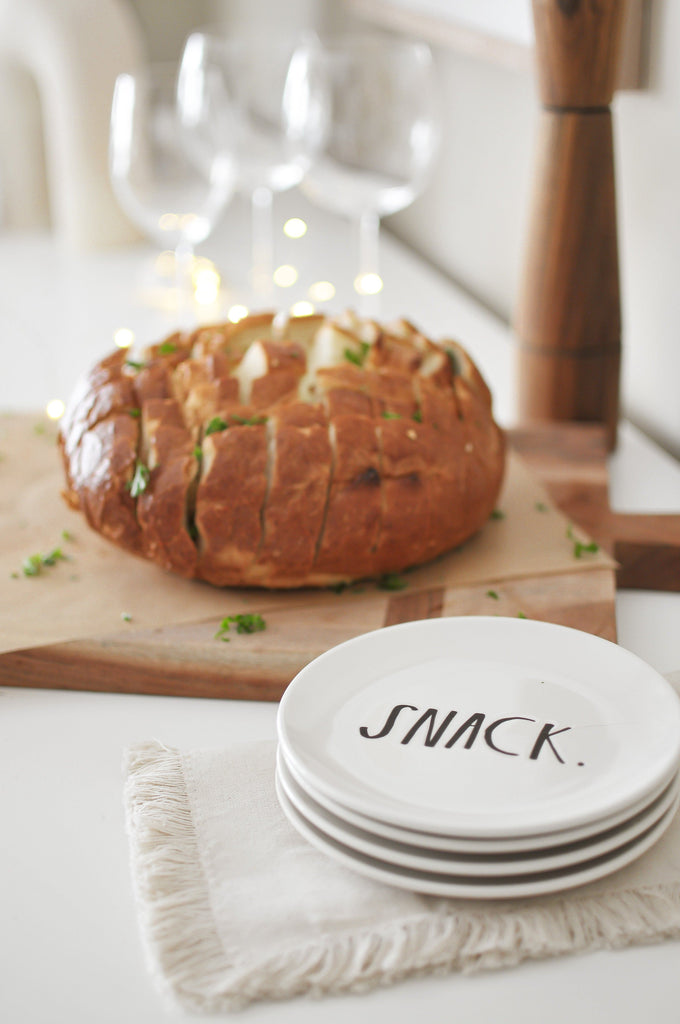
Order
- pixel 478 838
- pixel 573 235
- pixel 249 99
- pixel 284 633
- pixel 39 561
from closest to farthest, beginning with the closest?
1. pixel 478 838
2. pixel 284 633
3. pixel 39 561
4. pixel 573 235
5. pixel 249 99

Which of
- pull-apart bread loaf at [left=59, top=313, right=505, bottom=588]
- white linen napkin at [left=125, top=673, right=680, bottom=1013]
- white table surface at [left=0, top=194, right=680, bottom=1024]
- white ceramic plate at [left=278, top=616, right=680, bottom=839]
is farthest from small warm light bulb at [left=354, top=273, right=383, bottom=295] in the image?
white linen napkin at [left=125, top=673, right=680, bottom=1013]

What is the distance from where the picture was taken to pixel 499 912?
1.93 feet

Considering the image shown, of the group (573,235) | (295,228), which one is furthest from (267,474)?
(295,228)

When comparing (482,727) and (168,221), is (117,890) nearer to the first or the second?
(482,727)

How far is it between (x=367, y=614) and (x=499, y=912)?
13.7 inches

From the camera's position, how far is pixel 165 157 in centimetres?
167

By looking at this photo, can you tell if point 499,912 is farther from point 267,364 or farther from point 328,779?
point 267,364

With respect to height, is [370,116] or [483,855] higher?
[370,116]

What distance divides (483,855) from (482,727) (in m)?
0.10

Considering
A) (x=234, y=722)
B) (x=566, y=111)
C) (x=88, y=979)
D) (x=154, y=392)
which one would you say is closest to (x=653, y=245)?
(x=566, y=111)

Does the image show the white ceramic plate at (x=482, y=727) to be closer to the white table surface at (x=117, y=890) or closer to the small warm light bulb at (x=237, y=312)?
the white table surface at (x=117, y=890)

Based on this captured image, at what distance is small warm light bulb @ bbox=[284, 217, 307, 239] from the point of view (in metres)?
2.37

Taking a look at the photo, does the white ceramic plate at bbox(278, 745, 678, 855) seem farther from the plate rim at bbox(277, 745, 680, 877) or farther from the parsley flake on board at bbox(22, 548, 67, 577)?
the parsley flake on board at bbox(22, 548, 67, 577)

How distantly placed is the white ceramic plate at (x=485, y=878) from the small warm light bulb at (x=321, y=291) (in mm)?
1466
